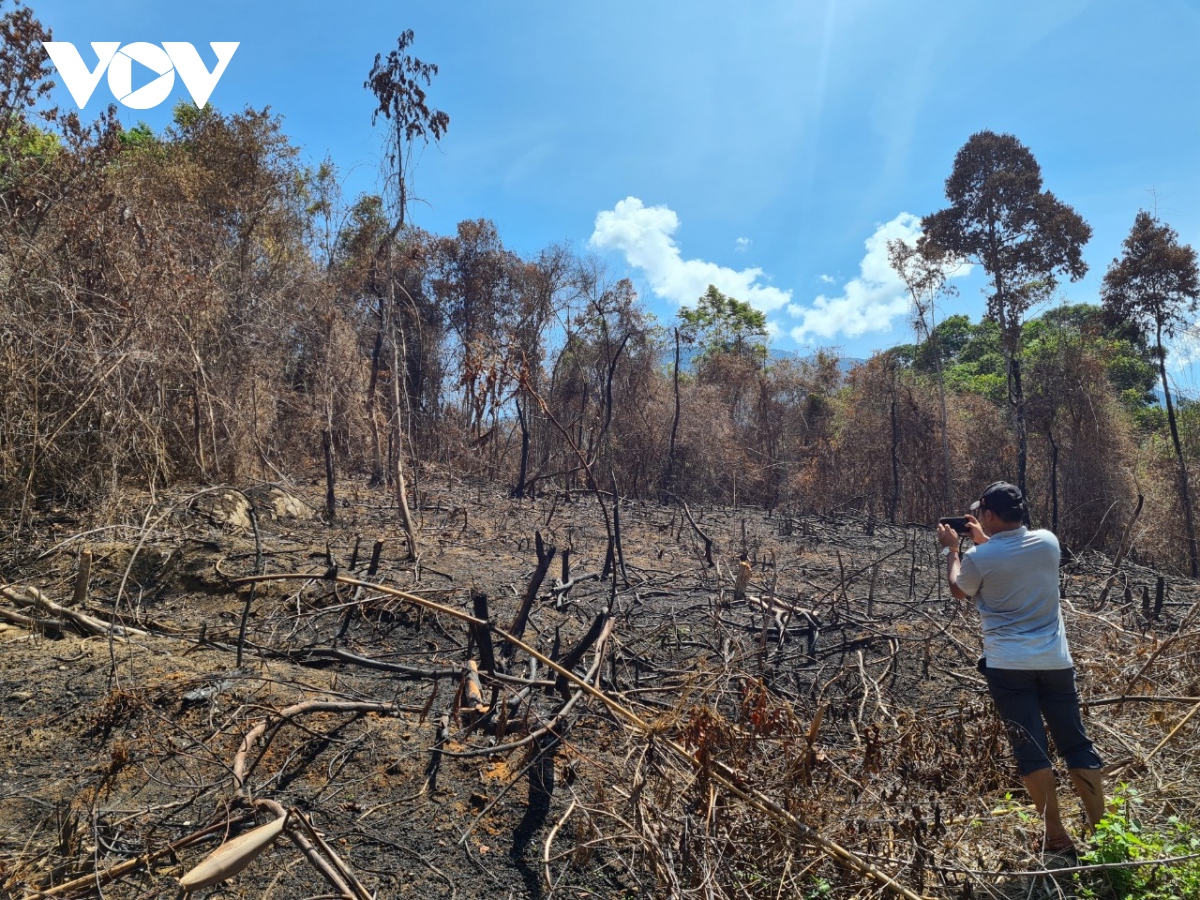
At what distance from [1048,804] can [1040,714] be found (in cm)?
33

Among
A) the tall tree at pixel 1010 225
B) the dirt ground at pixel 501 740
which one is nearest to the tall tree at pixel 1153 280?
the tall tree at pixel 1010 225

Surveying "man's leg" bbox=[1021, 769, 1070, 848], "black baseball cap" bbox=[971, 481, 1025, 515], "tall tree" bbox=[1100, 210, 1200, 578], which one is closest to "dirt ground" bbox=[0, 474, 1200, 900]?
"man's leg" bbox=[1021, 769, 1070, 848]

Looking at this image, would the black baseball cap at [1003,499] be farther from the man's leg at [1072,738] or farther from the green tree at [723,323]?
the green tree at [723,323]

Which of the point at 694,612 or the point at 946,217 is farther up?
the point at 946,217

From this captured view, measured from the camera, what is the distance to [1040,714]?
8.93ft

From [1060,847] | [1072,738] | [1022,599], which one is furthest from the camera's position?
[1022,599]

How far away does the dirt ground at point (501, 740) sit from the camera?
7.60 ft

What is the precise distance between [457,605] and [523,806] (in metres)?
2.47

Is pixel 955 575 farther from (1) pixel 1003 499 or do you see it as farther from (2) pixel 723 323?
(2) pixel 723 323

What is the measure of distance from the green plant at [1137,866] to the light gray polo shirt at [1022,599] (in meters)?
0.59

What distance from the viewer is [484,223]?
19766 mm

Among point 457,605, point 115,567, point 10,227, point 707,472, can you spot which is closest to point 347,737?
point 457,605

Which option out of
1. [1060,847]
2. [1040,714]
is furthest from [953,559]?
[1060,847]

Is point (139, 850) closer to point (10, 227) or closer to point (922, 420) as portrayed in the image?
point (10, 227)
